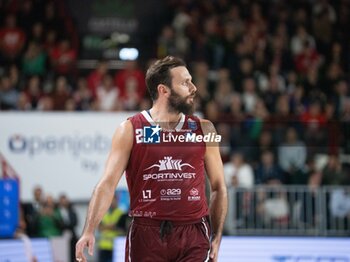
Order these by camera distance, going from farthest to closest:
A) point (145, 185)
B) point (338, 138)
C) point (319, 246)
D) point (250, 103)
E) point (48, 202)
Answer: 1. point (250, 103)
2. point (338, 138)
3. point (48, 202)
4. point (319, 246)
5. point (145, 185)

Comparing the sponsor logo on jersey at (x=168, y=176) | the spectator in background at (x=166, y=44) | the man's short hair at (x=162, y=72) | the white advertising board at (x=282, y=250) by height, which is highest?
the spectator in background at (x=166, y=44)

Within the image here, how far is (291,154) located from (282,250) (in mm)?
3122

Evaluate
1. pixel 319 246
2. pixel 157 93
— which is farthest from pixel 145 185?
pixel 319 246

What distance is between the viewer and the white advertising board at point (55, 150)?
15.0 metres

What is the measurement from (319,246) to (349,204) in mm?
2308

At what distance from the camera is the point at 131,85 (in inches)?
658

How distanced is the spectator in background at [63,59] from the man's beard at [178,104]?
11.3m

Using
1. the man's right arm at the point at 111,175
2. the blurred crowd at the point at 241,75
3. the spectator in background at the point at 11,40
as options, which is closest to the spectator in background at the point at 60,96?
the blurred crowd at the point at 241,75

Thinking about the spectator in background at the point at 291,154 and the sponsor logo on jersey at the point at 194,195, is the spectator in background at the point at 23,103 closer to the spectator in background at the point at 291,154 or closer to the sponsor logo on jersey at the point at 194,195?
the spectator in background at the point at 291,154

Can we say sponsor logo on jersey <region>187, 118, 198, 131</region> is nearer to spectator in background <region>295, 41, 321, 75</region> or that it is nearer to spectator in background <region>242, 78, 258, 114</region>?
spectator in background <region>242, 78, 258, 114</region>

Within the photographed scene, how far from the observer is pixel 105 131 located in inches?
596

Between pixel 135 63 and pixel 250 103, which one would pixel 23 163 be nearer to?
pixel 135 63

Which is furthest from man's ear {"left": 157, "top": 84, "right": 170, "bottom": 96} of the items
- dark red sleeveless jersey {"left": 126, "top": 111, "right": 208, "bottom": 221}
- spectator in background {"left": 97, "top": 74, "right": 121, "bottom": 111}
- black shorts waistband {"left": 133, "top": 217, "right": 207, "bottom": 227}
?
spectator in background {"left": 97, "top": 74, "right": 121, "bottom": 111}

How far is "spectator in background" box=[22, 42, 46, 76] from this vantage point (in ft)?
59.2
